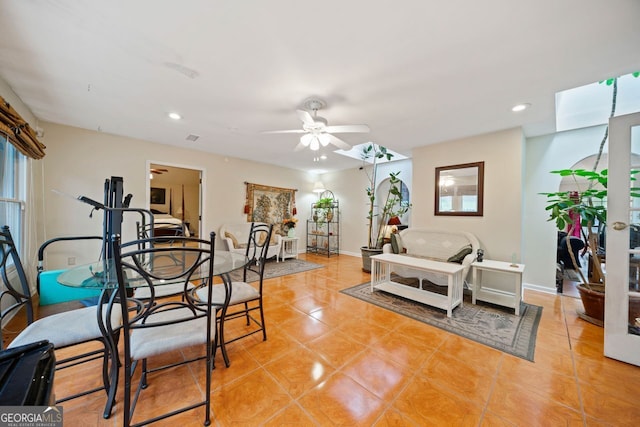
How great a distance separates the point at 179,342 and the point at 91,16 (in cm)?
210

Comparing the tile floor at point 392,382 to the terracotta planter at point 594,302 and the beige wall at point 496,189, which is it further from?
the beige wall at point 496,189

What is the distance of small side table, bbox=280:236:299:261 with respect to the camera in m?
5.31

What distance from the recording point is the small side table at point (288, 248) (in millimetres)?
5309

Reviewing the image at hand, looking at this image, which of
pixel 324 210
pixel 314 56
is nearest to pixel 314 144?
pixel 314 56

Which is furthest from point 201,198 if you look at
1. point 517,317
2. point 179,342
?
point 517,317

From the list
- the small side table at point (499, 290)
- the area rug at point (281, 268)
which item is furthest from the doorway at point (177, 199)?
the small side table at point (499, 290)

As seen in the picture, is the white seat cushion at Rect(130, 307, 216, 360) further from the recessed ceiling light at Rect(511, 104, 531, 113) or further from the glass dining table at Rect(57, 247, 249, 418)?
the recessed ceiling light at Rect(511, 104, 531, 113)

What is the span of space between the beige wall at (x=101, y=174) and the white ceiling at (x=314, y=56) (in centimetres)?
57

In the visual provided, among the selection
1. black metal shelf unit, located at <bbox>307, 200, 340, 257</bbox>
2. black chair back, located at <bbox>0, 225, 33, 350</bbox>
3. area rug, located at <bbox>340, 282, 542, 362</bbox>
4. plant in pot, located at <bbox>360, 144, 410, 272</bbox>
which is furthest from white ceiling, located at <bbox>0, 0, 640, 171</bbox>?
black metal shelf unit, located at <bbox>307, 200, 340, 257</bbox>

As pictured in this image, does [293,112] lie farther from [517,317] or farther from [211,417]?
[517,317]

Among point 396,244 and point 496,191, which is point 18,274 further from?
point 496,191

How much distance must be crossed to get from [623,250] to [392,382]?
2159mm

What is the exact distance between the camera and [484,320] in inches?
98.6

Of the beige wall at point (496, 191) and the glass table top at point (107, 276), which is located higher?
the beige wall at point (496, 191)
